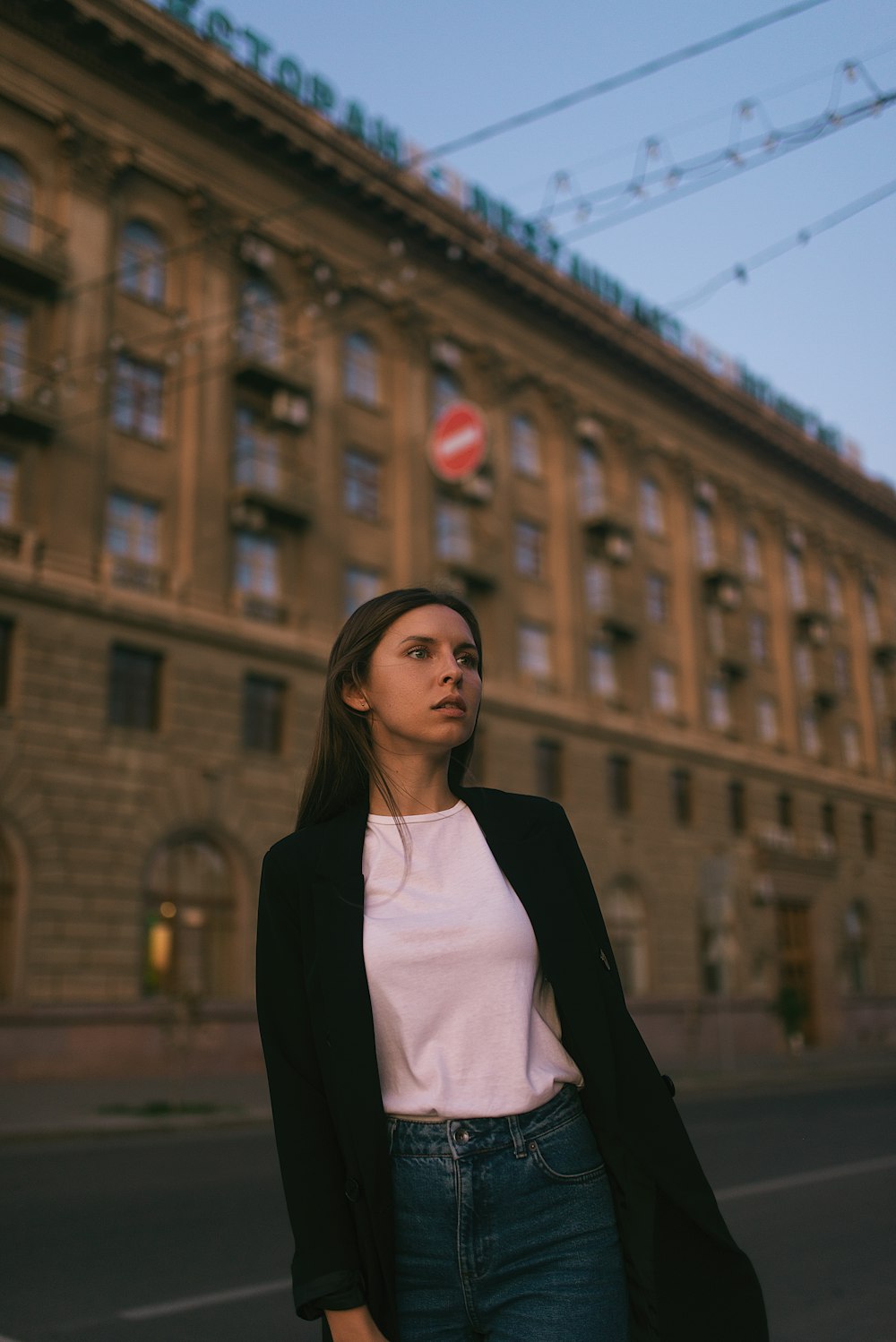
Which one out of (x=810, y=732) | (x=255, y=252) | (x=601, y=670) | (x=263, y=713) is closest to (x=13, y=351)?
(x=255, y=252)

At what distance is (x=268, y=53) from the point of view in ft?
90.4

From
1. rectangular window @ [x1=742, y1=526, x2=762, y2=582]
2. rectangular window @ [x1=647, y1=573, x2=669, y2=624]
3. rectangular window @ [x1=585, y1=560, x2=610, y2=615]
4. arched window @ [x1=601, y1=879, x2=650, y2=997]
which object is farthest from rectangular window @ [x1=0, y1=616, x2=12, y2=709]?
rectangular window @ [x1=742, y1=526, x2=762, y2=582]

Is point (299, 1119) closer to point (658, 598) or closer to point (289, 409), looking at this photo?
point (289, 409)

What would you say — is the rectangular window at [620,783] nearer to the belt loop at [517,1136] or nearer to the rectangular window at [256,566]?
the rectangular window at [256,566]

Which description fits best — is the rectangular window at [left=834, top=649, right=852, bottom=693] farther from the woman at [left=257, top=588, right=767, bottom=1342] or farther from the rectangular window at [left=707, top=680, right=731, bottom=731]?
the woman at [left=257, top=588, right=767, bottom=1342]

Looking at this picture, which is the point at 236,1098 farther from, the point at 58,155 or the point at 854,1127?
the point at 58,155

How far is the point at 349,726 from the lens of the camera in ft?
8.79

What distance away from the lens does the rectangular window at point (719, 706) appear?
39156mm

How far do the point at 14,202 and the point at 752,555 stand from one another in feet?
92.2

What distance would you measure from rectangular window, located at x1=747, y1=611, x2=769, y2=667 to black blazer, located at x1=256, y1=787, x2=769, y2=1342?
40.4 meters

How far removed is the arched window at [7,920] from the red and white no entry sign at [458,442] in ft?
44.9

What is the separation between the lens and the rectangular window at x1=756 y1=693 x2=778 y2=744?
41281 mm

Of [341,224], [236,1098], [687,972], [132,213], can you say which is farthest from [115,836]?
[687,972]

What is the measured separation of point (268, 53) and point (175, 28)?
272 cm
